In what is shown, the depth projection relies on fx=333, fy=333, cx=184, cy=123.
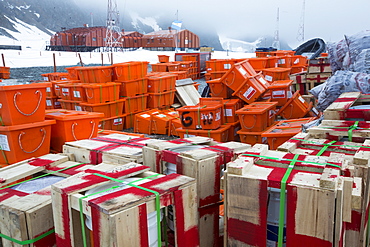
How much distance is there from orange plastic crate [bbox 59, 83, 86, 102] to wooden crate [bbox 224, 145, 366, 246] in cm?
815

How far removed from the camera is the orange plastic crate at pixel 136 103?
34.6ft

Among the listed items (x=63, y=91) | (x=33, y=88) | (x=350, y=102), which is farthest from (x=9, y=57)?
(x=350, y=102)

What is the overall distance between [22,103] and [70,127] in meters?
0.74

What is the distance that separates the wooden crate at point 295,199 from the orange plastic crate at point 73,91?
8.15 m

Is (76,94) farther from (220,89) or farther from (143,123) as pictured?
(220,89)

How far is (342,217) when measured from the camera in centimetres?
227

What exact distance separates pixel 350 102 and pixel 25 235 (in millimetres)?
4076

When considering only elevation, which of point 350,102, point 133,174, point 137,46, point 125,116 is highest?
point 137,46

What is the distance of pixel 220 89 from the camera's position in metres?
9.30

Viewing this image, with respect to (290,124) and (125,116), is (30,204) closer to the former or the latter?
(290,124)

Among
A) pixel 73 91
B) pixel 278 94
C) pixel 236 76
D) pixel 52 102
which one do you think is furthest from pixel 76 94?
pixel 278 94

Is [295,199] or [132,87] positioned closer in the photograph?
[295,199]

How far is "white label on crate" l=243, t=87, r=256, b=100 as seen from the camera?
871 cm

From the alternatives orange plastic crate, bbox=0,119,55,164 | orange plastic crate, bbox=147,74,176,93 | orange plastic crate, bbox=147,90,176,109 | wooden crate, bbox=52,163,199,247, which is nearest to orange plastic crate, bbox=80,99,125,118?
orange plastic crate, bbox=147,90,176,109
